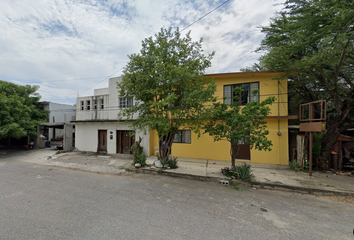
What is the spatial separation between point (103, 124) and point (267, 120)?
486 inches

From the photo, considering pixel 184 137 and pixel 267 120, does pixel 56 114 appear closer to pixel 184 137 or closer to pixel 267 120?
pixel 184 137

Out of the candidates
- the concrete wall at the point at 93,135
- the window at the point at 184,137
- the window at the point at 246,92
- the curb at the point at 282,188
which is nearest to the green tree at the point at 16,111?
the concrete wall at the point at 93,135

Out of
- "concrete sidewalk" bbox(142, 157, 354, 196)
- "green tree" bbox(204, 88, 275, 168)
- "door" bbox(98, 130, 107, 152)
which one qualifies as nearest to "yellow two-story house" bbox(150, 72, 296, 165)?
"concrete sidewalk" bbox(142, 157, 354, 196)

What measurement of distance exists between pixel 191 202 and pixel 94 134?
1156cm

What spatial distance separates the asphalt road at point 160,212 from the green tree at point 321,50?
17.3 ft

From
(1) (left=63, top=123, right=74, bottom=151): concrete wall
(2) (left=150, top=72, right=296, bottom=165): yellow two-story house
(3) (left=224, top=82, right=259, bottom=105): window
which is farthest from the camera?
(1) (left=63, top=123, right=74, bottom=151): concrete wall

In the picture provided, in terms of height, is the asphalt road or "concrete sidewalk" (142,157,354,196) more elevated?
the asphalt road

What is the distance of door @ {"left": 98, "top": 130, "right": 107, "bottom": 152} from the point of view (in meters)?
12.9

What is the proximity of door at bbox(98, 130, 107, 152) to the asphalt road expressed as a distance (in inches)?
270

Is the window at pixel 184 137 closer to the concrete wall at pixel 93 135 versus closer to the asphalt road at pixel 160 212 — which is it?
the concrete wall at pixel 93 135

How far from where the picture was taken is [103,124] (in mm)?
12750

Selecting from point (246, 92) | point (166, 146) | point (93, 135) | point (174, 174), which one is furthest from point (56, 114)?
point (246, 92)

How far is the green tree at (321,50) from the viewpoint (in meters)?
5.48

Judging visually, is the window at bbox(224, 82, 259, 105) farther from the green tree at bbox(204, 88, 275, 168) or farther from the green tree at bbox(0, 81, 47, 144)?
the green tree at bbox(0, 81, 47, 144)
